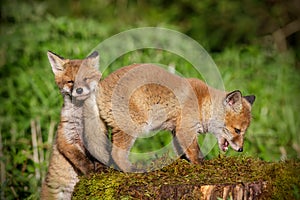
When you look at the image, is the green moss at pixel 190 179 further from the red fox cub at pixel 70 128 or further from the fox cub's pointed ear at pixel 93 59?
the fox cub's pointed ear at pixel 93 59

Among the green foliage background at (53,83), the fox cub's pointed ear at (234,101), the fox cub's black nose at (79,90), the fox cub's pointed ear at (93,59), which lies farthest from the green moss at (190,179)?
the green foliage background at (53,83)

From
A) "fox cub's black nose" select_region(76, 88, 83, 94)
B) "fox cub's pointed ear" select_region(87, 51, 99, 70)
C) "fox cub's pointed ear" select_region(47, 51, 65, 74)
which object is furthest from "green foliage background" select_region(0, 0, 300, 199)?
"fox cub's pointed ear" select_region(87, 51, 99, 70)

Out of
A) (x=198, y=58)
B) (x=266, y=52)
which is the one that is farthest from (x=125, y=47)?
(x=266, y=52)

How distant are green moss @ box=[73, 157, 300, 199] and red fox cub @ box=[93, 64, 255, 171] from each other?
0.55 feet

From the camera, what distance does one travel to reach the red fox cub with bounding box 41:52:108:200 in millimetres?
5527

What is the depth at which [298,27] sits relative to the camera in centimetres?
1653

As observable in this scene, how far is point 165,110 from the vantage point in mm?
5414

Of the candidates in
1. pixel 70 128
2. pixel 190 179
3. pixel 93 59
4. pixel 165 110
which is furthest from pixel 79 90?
pixel 190 179

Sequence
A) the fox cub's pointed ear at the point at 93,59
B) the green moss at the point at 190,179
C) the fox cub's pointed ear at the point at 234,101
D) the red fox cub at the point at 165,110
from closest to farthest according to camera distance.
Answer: the green moss at the point at 190,179, the red fox cub at the point at 165,110, the fox cub's pointed ear at the point at 234,101, the fox cub's pointed ear at the point at 93,59

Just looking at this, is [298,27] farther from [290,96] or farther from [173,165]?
[173,165]

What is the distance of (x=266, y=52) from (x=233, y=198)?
27.1 ft

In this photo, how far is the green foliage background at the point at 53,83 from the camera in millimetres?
8234

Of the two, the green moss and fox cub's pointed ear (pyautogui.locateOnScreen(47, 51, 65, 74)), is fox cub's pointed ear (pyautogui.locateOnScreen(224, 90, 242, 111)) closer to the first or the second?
the green moss

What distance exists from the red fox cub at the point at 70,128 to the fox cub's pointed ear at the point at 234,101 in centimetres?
122
